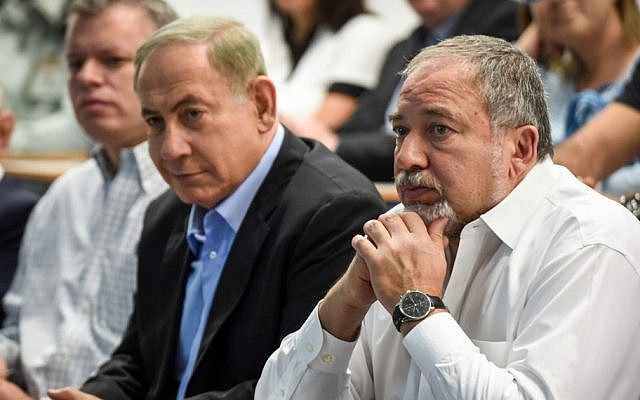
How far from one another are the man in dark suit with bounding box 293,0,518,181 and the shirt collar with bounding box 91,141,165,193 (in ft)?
2.11

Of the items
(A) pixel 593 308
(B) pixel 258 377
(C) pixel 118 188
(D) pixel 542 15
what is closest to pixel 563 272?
(A) pixel 593 308

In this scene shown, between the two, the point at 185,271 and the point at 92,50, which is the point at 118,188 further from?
the point at 185,271

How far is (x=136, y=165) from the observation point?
2.66 m

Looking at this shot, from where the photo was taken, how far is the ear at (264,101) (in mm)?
2135

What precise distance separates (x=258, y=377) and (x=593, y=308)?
70cm

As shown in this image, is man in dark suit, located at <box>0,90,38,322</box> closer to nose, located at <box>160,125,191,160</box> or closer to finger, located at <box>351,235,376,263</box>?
nose, located at <box>160,125,191,160</box>

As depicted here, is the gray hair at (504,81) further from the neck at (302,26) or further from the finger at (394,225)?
the neck at (302,26)

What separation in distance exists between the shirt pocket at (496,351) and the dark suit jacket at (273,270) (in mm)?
427

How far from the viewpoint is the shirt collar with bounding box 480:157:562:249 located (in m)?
1.61

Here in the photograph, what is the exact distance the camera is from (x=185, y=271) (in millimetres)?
2166

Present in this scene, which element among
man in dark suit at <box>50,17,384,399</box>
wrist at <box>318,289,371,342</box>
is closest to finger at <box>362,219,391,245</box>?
wrist at <box>318,289,371,342</box>

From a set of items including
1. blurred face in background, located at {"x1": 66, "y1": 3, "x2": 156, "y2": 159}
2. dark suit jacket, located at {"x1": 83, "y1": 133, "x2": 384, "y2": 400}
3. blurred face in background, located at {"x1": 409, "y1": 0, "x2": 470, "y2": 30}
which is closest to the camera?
dark suit jacket, located at {"x1": 83, "y1": 133, "x2": 384, "y2": 400}

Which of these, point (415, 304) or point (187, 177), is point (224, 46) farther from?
point (415, 304)

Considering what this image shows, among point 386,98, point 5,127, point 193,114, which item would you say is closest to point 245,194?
point 193,114
